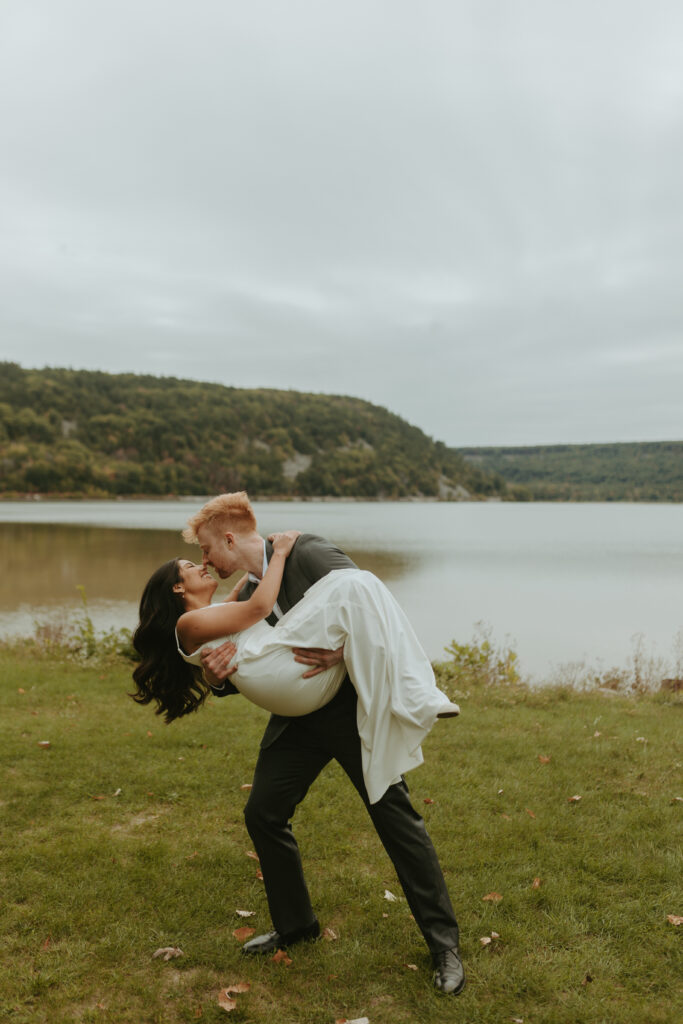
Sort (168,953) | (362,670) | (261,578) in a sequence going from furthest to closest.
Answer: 1. (168,953)
2. (261,578)
3. (362,670)

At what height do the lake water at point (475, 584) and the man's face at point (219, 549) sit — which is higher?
the man's face at point (219, 549)

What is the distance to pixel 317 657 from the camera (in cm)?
324

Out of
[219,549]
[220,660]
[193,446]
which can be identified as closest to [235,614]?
[220,660]

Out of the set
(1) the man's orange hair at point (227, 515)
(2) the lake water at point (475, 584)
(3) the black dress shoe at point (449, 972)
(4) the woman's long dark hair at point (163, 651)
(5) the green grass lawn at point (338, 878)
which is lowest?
→ (2) the lake water at point (475, 584)

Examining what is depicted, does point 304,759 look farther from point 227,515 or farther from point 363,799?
point 227,515

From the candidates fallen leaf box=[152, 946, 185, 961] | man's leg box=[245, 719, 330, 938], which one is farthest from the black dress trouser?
fallen leaf box=[152, 946, 185, 961]

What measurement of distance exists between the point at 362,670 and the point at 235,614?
2.14 feet

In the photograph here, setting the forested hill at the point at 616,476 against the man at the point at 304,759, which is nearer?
the man at the point at 304,759

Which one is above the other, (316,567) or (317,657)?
(316,567)

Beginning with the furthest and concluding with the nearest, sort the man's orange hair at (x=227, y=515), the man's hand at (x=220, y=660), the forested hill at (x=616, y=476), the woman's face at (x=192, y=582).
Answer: the forested hill at (x=616, y=476), the woman's face at (x=192, y=582), the man's orange hair at (x=227, y=515), the man's hand at (x=220, y=660)

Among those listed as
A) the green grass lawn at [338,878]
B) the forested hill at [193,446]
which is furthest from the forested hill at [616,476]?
the green grass lawn at [338,878]

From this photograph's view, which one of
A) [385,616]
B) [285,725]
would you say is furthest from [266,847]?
[385,616]

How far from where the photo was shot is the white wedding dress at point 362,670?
10.5 feet

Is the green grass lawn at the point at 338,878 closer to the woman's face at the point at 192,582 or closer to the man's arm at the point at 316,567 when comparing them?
the man's arm at the point at 316,567
